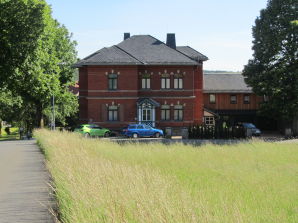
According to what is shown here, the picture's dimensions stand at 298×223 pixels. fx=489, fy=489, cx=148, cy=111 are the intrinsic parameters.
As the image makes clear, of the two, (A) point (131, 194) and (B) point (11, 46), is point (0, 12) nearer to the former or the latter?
(B) point (11, 46)

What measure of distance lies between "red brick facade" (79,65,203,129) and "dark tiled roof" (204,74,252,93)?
1072 cm

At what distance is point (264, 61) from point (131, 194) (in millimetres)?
40396

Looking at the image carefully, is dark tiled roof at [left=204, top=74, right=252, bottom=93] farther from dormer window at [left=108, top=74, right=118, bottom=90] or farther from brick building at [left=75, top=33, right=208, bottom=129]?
dormer window at [left=108, top=74, right=118, bottom=90]

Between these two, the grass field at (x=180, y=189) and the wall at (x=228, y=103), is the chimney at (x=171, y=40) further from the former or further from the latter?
the grass field at (x=180, y=189)

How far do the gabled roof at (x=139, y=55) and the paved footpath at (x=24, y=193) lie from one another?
91.3 feet

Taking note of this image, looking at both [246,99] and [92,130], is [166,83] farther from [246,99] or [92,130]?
[246,99]

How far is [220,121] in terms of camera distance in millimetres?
58375

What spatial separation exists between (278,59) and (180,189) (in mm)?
38132

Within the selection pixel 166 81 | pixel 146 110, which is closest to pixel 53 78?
pixel 146 110

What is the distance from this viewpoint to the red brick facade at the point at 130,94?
4747 cm

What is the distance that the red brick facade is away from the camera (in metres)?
47.5

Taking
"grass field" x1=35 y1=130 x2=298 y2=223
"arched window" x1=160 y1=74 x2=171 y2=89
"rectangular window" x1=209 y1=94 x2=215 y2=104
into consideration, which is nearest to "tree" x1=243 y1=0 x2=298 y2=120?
"arched window" x1=160 y1=74 x2=171 y2=89

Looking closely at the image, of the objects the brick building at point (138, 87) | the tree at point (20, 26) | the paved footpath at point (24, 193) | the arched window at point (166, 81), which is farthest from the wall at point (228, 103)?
the paved footpath at point (24, 193)

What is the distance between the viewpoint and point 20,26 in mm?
33062
